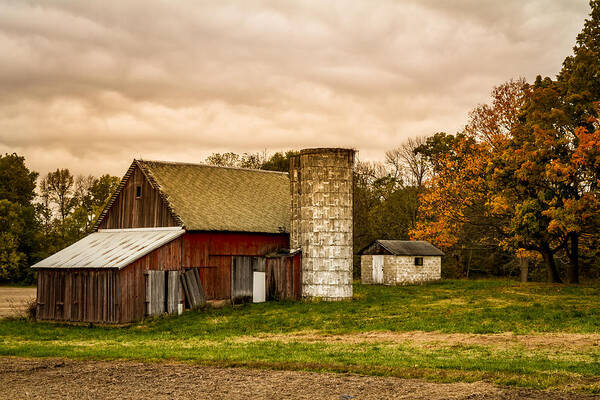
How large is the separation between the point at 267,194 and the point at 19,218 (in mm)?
38362

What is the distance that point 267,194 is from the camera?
134ft

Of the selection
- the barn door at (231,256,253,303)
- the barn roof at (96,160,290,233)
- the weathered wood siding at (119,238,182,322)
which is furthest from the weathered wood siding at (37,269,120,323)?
the barn door at (231,256,253,303)

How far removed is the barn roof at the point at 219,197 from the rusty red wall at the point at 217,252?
0.54 metres

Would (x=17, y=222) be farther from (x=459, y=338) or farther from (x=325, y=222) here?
(x=459, y=338)

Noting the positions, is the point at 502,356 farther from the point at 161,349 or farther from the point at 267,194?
the point at 267,194

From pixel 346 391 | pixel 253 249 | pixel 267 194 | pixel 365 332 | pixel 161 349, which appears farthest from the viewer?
pixel 267 194

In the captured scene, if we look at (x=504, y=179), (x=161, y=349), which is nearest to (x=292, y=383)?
(x=161, y=349)

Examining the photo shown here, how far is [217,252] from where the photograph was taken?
35.0 m

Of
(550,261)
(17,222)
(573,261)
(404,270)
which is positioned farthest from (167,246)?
(17,222)

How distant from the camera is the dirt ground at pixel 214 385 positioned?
13.5 meters

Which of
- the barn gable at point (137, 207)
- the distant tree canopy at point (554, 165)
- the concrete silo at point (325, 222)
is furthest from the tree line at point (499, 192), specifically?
the barn gable at point (137, 207)

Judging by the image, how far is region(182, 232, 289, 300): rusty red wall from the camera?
33875mm

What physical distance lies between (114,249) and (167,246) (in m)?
2.69

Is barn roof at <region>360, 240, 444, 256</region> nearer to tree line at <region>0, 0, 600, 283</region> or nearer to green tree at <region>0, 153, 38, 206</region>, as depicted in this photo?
tree line at <region>0, 0, 600, 283</region>
